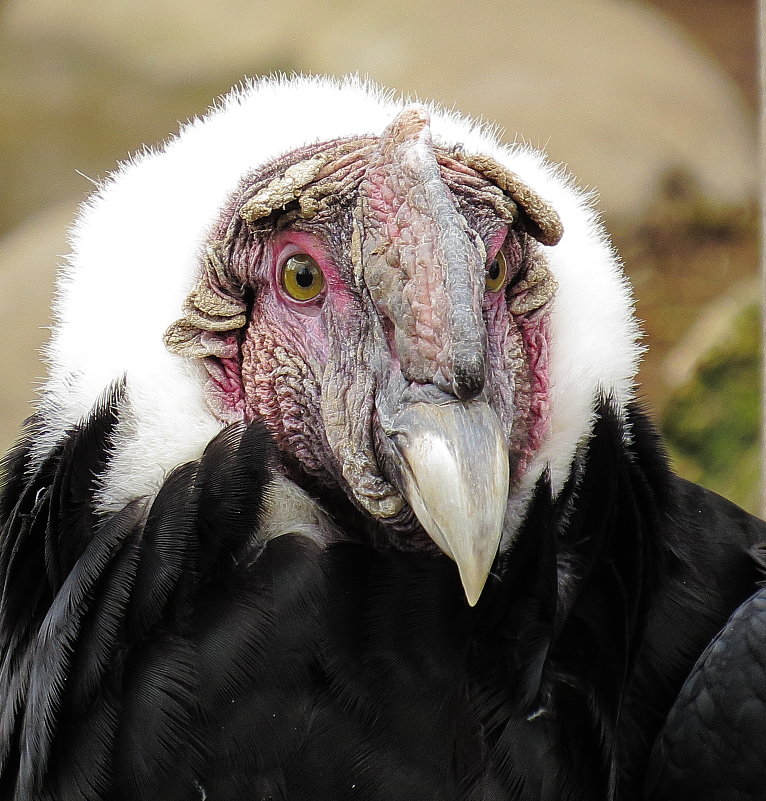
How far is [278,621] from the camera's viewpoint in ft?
7.04

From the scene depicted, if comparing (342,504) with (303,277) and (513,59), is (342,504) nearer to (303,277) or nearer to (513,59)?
(303,277)

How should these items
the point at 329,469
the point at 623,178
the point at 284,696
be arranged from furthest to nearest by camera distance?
1. the point at 623,178
2. the point at 329,469
3. the point at 284,696

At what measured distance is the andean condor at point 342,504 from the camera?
211cm

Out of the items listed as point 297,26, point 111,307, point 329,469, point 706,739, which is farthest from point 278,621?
point 297,26

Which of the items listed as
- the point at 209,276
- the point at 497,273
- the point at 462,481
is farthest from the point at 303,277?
the point at 462,481

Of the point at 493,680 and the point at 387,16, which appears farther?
the point at 387,16

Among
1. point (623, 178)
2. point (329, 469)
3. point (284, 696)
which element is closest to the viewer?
point (284, 696)

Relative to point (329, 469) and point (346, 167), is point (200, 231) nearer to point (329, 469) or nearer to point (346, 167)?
point (346, 167)

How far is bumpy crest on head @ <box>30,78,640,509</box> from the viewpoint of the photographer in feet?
7.36

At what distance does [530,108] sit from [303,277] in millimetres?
5505

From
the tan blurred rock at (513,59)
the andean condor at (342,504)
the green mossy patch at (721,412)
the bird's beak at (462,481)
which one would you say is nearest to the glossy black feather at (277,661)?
the andean condor at (342,504)

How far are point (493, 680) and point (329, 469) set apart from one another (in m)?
0.51

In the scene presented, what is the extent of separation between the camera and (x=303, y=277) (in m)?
2.30

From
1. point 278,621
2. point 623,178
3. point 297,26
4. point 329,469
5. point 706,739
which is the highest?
point 297,26
